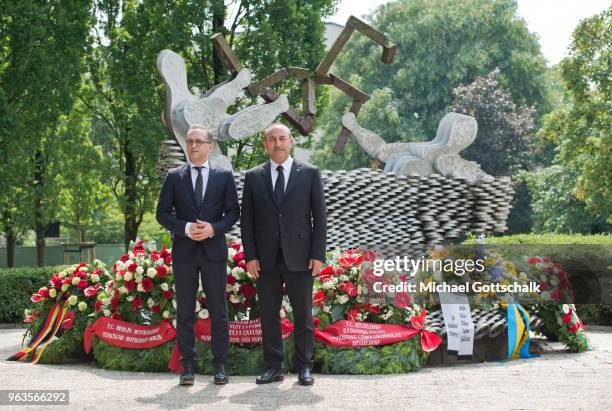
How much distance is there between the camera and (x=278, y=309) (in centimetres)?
585

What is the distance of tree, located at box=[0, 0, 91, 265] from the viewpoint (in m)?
14.6

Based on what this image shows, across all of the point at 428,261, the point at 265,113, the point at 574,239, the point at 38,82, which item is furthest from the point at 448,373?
the point at 38,82

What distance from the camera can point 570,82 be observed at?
19.0 meters

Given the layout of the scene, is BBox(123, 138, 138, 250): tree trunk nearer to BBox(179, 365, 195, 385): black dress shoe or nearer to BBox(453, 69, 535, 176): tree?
BBox(179, 365, 195, 385): black dress shoe

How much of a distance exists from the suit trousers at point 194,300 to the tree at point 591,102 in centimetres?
1465

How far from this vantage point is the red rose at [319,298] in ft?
22.0

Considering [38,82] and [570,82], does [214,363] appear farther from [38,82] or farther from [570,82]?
[570,82]

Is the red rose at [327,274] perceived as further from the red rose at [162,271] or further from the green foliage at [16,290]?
the green foliage at [16,290]

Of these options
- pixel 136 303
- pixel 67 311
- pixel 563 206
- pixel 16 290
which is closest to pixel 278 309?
pixel 136 303

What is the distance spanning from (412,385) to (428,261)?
181 centimetres

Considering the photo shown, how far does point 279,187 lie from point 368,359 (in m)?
1.63

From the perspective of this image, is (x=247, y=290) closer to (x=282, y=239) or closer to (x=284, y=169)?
(x=282, y=239)

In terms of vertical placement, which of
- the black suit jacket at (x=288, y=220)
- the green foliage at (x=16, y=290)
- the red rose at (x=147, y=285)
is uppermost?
the black suit jacket at (x=288, y=220)

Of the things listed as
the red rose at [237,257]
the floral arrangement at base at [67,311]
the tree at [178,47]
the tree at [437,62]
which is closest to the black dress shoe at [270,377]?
the red rose at [237,257]
